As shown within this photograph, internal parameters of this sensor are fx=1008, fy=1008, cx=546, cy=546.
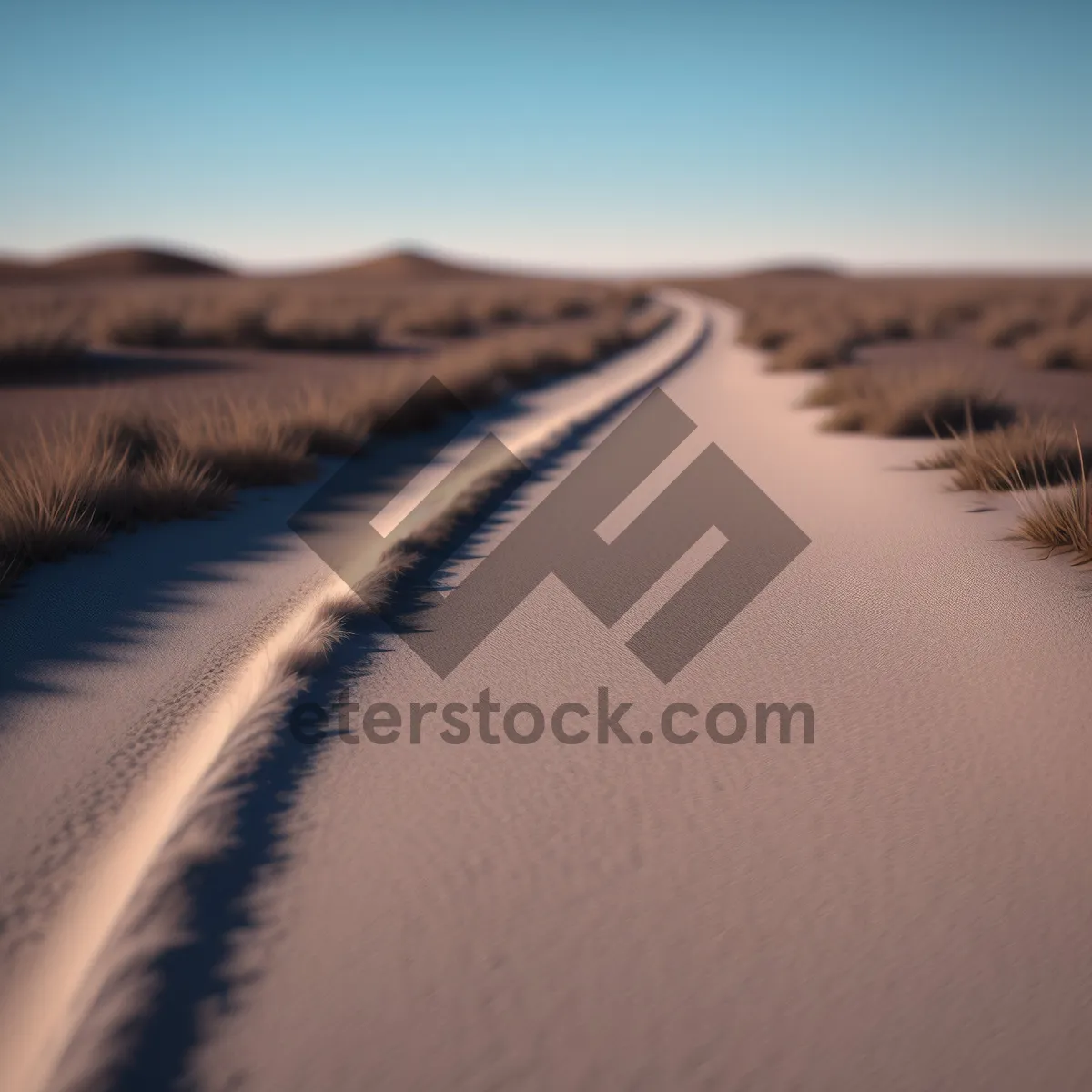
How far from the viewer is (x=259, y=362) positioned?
2269 centimetres

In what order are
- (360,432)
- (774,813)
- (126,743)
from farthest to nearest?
(360,432), (126,743), (774,813)

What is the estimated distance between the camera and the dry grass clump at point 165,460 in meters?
6.70

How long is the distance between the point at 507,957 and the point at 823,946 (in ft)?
2.80

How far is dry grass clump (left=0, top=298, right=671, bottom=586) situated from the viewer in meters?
6.70

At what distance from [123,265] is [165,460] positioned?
154 m

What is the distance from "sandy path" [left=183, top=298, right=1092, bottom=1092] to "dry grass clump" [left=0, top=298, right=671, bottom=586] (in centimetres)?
305

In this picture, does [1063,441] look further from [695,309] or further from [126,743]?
[695,309]

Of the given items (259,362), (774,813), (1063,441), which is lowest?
(259,362)

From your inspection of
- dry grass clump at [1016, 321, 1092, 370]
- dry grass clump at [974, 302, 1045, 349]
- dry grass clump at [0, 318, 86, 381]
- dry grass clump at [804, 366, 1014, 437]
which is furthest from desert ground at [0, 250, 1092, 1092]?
dry grass clump at [974, 302, 1045, 349]

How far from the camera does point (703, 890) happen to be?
300cm

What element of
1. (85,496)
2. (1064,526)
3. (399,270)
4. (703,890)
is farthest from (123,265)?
(703,890)

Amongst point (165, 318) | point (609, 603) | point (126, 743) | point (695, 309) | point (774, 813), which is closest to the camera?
point (774, 813)

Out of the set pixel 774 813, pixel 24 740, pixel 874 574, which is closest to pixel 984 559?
pixel 874 574
